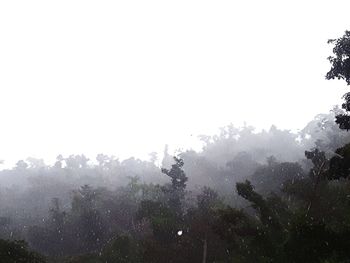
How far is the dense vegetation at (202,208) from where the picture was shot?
2222cm

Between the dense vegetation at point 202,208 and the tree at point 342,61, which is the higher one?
the tree at point 342,61

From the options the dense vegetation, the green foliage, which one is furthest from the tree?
the green foliage

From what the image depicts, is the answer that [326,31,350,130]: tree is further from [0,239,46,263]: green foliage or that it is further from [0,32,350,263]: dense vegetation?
[0,239,46,263]: green foliage

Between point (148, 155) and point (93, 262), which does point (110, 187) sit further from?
point (93, 262)

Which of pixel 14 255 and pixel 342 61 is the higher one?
pixel 342 61

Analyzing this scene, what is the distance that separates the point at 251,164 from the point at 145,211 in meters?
37.3

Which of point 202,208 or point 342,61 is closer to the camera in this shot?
point 342,61

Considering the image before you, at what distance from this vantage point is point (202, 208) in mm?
41688

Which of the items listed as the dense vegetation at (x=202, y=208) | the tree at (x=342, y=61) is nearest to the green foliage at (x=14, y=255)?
the dense vegetation at (x=202, y=208)

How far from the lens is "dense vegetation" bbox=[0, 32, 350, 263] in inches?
875

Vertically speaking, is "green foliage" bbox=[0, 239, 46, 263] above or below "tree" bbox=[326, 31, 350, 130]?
below

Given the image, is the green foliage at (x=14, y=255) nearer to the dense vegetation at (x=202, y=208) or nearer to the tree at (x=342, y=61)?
the dense vegetation at (x=202, y=208)

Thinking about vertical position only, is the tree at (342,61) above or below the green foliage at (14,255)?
above

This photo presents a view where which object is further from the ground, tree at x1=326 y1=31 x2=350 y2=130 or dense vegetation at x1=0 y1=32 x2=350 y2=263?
tree at x1=326 y1=31 x2=350 y2=130
